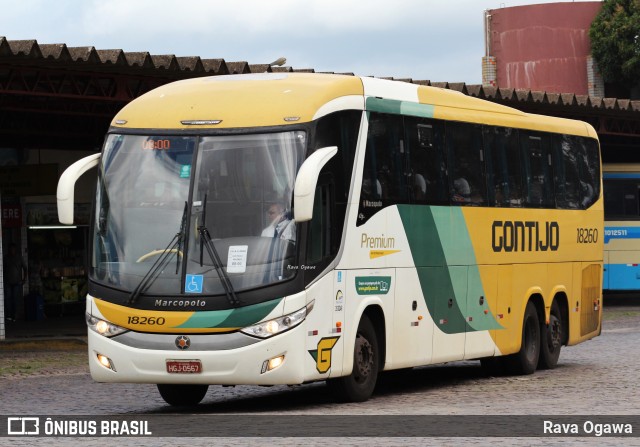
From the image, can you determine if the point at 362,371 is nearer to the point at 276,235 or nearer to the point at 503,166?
the point at 276,235

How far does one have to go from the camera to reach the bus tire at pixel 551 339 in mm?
21791

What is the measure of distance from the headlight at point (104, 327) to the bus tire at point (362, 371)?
2371 mm

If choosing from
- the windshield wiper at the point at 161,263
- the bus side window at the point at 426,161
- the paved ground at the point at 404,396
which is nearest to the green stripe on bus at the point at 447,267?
the bus side window at the point at 426,161

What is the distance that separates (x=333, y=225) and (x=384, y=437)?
3693 millimetres

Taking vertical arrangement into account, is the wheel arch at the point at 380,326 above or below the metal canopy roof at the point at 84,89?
below

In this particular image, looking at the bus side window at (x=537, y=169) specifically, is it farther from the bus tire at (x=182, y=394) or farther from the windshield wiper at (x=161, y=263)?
the windshield wiper at (x=161, y=263)

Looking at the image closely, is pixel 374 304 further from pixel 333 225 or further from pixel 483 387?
pixel 483 387

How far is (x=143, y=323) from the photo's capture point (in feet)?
48.9

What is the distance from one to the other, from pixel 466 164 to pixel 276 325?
209 inches

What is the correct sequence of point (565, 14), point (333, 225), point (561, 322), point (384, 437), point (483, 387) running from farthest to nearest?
point (565, 14) → point (561, 322) → point (483, 387) → point (333, 225) → point (384, 437)

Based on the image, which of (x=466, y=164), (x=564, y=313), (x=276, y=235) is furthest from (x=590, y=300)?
(x=276, y=235)

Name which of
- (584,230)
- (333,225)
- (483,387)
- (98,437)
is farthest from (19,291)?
(98,437)

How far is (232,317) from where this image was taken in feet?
48.1

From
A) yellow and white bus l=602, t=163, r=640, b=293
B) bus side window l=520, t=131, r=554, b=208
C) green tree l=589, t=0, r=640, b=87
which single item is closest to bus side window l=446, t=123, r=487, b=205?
bus side window l=520, t=131, r=554, b=208
